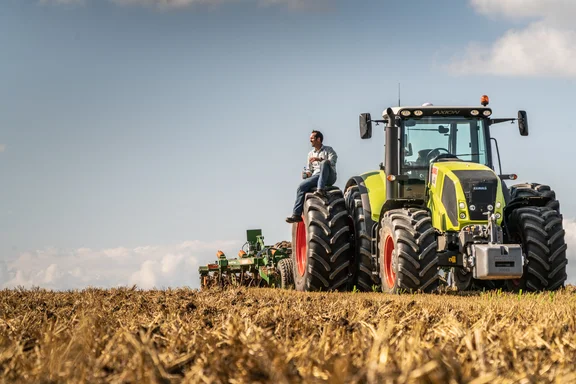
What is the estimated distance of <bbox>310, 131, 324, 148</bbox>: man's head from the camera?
12883mm

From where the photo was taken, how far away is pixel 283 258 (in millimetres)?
15469

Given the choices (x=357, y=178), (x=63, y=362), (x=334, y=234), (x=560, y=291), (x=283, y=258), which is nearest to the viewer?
(x=63, y=362)

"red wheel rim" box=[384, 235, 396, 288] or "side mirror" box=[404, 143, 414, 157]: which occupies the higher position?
"side mirror" box=[404, 143, 414, 157]

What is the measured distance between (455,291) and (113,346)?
9.19 meters

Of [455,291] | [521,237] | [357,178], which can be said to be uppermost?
[357,178]

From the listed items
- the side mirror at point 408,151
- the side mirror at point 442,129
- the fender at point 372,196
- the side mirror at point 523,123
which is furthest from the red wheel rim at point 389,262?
the side mirror at point 523,123

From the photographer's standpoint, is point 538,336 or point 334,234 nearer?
point 538,336

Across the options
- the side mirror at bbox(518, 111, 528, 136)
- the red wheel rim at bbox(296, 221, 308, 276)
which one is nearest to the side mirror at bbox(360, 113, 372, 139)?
the red wheel rim at bbox(296, 221, 308, 276)

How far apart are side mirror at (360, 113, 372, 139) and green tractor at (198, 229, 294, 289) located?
353cm

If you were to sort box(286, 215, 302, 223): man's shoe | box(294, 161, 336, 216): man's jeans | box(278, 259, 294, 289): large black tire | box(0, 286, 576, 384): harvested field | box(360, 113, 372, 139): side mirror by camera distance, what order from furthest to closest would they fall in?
1. box(278, 259, 294, 289): large black tire
2. box(286, 215, 302, 223): man's shoe
3. box(294, 161, 336, 216): man's jeans
4. box(360, 113, 372, 139): side mirror
5. box(0, 286, 576, 384): harvested field

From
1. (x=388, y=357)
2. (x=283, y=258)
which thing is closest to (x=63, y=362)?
(x=388, y=357)

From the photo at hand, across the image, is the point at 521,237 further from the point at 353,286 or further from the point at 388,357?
the point at 388,357

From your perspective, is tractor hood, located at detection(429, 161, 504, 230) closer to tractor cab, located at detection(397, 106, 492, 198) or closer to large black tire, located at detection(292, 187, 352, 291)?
tractor cab, located at detection(397, 106, 492, 198)

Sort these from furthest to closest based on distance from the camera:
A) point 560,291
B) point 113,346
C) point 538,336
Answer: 1. point 560,291
2. point 538,336
3. point 113,346
